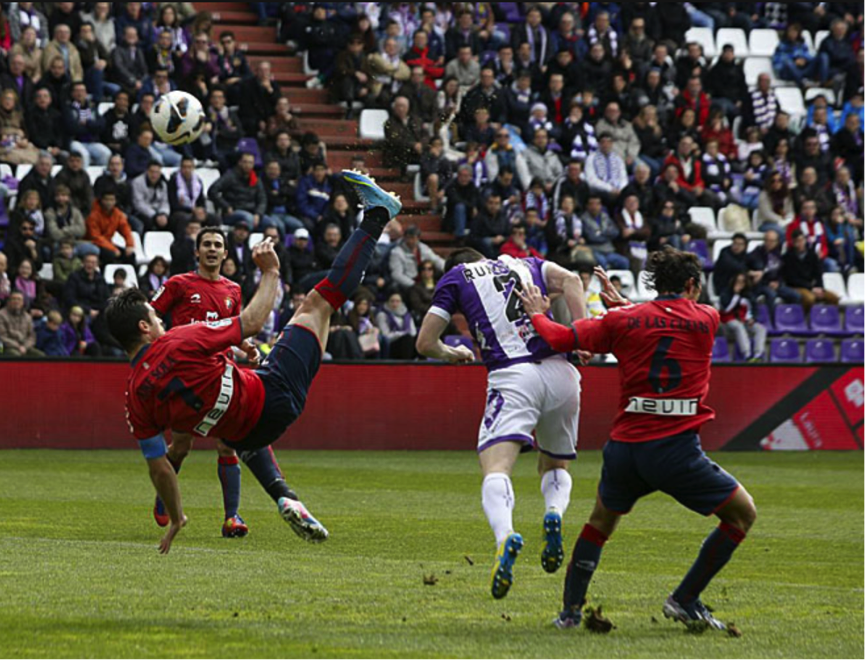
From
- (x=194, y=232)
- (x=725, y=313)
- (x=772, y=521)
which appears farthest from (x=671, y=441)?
(x=725, y=313)

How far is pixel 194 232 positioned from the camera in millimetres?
21625

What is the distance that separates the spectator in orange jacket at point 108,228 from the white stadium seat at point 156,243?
31 centimetres

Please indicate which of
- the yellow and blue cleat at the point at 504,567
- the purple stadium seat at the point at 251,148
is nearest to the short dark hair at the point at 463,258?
the yellow and blue cleat at the point at 504,567

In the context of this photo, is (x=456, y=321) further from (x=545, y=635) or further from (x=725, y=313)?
(x=545, y=635)

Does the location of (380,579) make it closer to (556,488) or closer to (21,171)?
(556,488)

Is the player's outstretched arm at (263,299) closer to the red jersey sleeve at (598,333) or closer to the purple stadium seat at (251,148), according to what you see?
the red jersey sleeve at (598,333)

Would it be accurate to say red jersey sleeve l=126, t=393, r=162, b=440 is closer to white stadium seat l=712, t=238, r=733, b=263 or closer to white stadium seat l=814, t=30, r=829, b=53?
white stadium seat l=712, t=238, r=733, b=263

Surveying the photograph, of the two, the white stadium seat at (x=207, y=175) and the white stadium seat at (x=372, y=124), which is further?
the white stadium seat at (x=372, y=124)

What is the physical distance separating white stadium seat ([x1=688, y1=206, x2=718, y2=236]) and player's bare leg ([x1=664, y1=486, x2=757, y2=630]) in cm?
1891

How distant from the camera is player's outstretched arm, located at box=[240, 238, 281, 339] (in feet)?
26.9

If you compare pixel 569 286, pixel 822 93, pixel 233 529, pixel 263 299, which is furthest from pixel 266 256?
pixel 822 93

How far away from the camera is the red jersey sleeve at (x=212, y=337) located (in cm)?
820

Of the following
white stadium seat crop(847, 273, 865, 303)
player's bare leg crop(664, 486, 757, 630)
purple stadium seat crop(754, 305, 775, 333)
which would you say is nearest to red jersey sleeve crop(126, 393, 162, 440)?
player's bare leg crop(664, 486, 757, 630)

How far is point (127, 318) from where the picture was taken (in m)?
8.45
